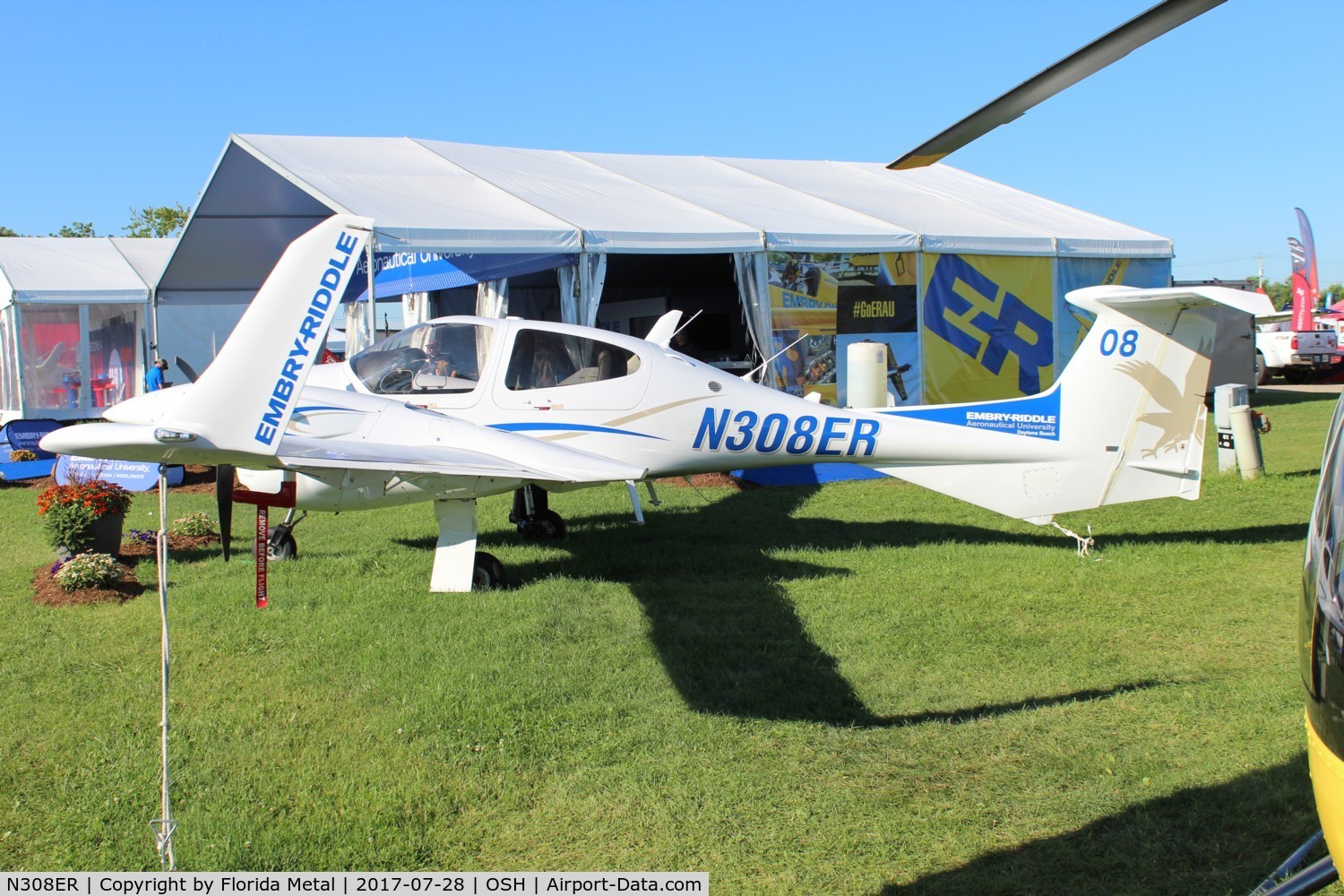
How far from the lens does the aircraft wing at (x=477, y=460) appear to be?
641 centimetres

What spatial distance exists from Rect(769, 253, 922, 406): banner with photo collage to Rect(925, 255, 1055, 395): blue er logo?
1.69ft

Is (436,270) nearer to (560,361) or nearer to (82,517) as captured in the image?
(560,361)

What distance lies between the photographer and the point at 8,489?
14.8 m

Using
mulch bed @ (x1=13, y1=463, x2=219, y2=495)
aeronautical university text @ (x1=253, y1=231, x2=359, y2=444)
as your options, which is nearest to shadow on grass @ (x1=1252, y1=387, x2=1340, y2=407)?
mulch bed @ (x1=13, y1=463, x2=219, y2=495)

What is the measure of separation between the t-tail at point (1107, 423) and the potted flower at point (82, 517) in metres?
6.82

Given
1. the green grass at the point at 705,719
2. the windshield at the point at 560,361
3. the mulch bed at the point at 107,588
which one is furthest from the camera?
the windshield at the point at 560,361

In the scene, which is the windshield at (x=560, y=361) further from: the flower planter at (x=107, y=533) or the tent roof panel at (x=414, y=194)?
the tent roof panel at (x=414, y=194)

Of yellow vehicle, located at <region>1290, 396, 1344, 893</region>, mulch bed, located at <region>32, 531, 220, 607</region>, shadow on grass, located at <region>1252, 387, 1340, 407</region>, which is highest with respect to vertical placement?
yellow vehicle, located at <region>1290, 396, 1344, 893</region>

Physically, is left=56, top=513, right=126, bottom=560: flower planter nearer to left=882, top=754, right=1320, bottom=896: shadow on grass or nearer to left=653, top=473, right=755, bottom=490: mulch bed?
left=653, top=473, right=755, bottom=490: mulch bed

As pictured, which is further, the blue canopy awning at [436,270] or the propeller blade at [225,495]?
the blue canopy awning at [436,270]

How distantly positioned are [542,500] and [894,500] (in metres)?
4.66

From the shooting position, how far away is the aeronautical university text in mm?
3920

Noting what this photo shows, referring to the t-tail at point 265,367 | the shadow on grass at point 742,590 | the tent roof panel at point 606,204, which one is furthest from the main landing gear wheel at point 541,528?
the t-tail at point 265,367

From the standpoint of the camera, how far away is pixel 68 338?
21.0m
